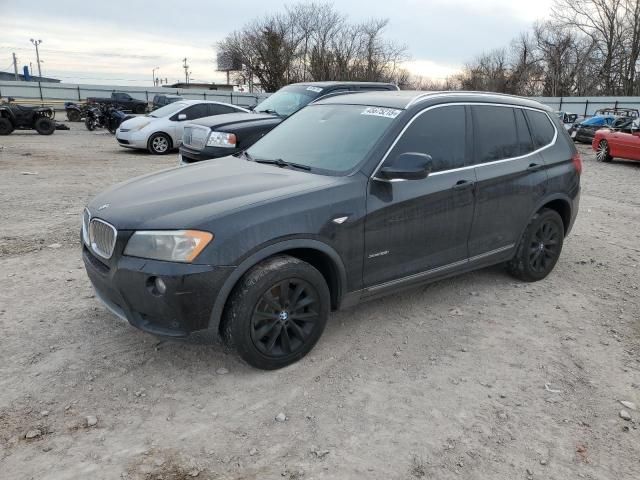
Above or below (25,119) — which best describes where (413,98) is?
above

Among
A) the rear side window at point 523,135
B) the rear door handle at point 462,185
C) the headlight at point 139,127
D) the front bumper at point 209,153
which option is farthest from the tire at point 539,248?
the headlight at point 139,127

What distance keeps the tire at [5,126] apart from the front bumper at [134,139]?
7243 millimetres

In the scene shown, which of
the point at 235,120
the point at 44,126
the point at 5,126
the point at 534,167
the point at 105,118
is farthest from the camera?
the point at 105,118

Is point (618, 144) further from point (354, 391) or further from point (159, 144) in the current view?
point (354, 391)

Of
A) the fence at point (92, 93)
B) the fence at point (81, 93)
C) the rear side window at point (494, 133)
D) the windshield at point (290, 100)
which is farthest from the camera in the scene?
the fence at point (81, 93)

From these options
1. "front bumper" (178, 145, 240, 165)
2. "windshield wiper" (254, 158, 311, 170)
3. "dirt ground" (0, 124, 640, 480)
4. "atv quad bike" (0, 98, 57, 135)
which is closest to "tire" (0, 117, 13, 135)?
"atv quad bike" (0, 98, 57, 135)

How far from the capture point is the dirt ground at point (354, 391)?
2680mm

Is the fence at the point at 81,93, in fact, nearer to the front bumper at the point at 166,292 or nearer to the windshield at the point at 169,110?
the windshield at the point at 169,110

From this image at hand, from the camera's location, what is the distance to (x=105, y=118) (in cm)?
2245

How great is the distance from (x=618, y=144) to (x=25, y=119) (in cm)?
2020

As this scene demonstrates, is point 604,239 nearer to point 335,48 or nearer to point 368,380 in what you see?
point 368,380

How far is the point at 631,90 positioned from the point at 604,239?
48297 mm

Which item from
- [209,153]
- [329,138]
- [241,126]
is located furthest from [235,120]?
[329,138]

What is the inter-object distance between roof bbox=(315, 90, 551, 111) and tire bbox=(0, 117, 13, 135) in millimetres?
18265
